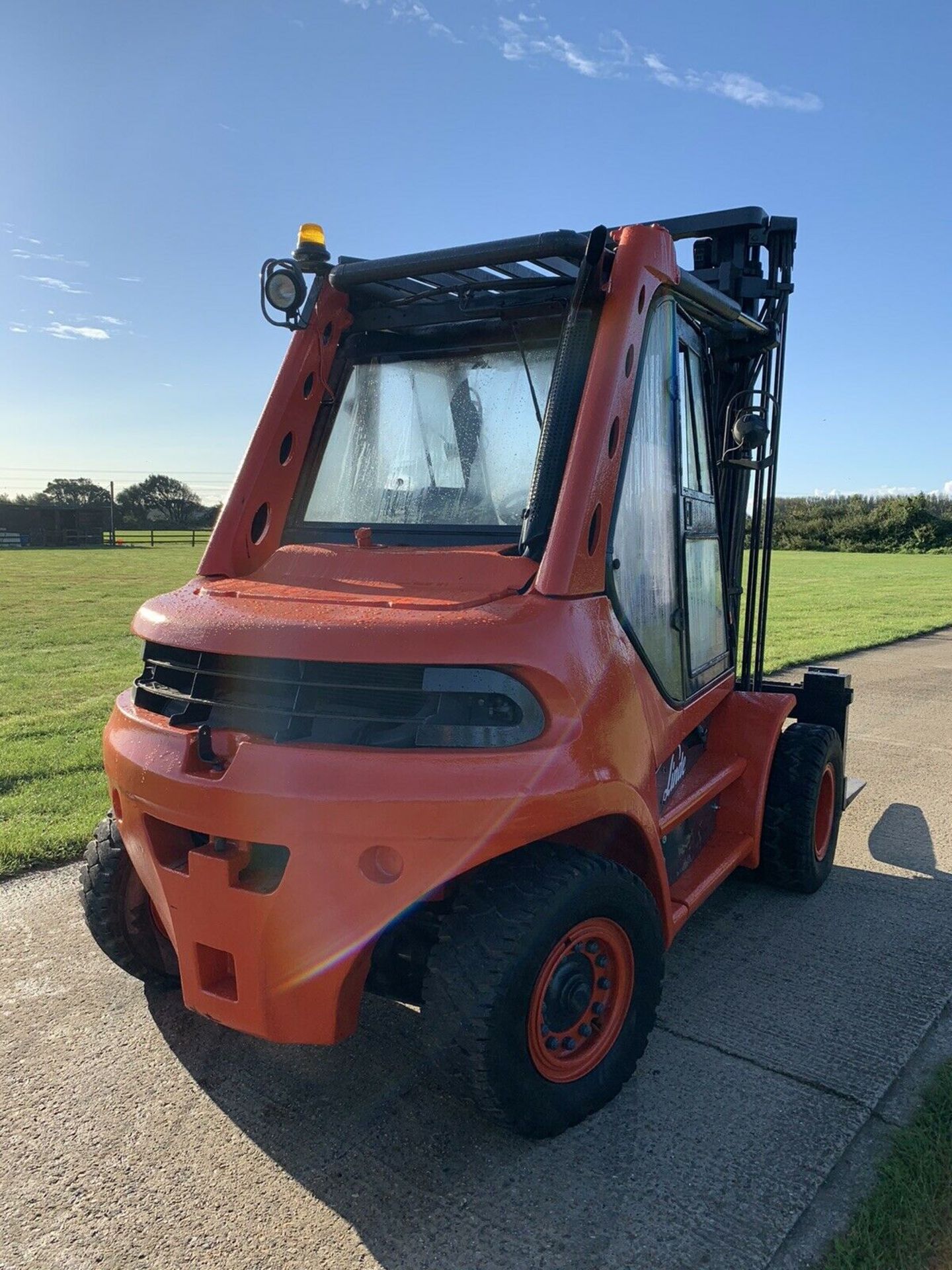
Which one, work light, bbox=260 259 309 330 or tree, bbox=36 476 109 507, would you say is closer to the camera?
work light, bbox=260 259 309 330

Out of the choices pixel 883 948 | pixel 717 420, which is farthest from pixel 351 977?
pixel 717 420

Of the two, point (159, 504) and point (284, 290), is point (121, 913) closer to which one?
point (284, 290)

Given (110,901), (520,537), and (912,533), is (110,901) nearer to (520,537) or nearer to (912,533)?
(520,537)

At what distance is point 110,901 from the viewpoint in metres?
3.26

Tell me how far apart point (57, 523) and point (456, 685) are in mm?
56418

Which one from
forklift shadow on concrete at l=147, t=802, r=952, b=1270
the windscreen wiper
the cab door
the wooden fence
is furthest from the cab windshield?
the wooden fence

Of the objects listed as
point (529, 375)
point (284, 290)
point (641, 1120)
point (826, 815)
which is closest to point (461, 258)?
point (529, 375)

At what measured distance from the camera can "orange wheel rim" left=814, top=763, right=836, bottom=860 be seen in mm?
4703

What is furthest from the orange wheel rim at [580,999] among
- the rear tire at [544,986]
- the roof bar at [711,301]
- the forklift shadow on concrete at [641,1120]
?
the roof bar at [711,301]

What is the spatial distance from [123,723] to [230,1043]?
1177 millimetres

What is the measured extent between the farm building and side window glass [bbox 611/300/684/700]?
53458 mm

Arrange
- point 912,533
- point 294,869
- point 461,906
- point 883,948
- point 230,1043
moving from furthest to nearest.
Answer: point 912,533
point 883,948
point 230,1043
point 461,906
point 294,869

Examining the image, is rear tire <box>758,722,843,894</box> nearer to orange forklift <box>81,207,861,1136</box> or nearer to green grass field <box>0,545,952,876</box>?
orange forklift <box>81,207,861,1136</box>

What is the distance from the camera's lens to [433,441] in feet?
11.4
